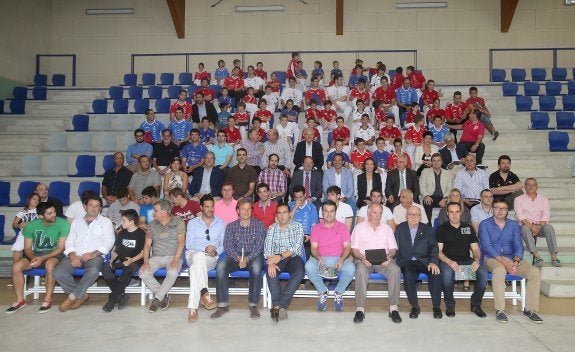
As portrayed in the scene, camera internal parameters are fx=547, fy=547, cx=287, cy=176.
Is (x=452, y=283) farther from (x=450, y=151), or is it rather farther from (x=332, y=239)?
(x=450, y=151)

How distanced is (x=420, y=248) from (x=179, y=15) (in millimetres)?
12446

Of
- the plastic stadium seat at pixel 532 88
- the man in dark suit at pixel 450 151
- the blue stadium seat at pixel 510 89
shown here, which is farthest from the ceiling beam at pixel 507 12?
the man in dark suit at pixel 450 151

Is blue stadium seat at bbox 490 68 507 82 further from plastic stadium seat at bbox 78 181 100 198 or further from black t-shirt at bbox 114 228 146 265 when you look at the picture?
black t-shirt at bbox 114 228 146 265

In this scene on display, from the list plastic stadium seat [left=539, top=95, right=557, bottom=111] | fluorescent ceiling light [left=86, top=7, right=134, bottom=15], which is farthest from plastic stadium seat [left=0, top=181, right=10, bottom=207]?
plastic stadium seat [left=539, top=95, right=557, bottom=111]

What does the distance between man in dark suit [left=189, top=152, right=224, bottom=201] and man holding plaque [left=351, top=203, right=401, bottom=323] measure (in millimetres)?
3077

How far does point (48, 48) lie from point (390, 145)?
39.1 ft

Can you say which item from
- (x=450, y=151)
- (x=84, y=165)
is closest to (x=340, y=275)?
(x=450, y=151)

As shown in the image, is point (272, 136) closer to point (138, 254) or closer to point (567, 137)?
point (138, 254)

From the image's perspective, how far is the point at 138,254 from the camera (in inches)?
251

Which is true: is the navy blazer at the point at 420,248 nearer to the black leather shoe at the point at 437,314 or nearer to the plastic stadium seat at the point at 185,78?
the black leather shoe at the point at 437,314

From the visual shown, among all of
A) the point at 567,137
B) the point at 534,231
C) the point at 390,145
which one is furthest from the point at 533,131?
the point at 534,231

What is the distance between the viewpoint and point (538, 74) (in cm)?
1488

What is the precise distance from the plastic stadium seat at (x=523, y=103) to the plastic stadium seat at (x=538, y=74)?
2702 millimetres

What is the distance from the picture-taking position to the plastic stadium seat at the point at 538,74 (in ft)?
48.6
